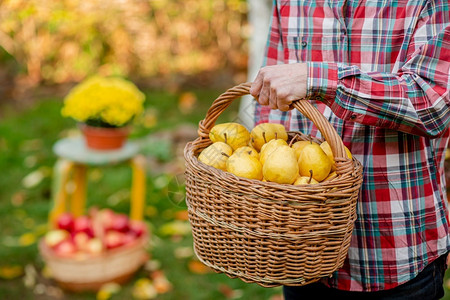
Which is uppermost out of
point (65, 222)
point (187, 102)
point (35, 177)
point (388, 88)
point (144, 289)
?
point (388, 88)

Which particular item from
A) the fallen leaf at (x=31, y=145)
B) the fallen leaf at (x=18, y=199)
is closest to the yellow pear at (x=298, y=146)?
the fallen leaf at (x=18, y=199)

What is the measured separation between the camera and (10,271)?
10.5 feet

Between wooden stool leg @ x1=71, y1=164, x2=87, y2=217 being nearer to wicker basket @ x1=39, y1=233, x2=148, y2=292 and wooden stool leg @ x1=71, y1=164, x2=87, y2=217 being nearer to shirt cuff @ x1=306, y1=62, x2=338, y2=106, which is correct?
wicker basket @ x1=39, y1=233, x2=148, y2=292

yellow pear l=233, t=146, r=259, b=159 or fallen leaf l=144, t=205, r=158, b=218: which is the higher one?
yellow pear l=233, t=146, r=259, b=159

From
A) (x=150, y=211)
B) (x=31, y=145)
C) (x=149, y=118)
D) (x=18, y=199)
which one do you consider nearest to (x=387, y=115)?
(x=150, y=211)

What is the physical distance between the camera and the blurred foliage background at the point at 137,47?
6574 millimetres

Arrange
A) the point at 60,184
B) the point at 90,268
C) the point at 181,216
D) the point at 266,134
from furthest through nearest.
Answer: the point at 181,216
the point at 60,184
the point at 90,268
the point at 266,134

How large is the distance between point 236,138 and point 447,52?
1.83ft

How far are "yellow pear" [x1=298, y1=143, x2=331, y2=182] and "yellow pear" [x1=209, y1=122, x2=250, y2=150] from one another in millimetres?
210

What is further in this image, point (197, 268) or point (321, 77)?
point (197, 268)

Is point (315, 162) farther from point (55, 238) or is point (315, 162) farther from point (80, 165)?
point (80, 165)

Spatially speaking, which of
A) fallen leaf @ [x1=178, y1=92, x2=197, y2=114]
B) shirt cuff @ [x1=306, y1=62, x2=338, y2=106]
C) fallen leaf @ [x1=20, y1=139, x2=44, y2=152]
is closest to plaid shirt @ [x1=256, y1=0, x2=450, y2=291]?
shirt cuff @ [x1=306, y1=62, x2=338, y2=106]

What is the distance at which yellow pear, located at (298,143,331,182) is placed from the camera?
1.21 meters

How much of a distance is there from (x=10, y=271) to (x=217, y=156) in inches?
95.5
